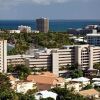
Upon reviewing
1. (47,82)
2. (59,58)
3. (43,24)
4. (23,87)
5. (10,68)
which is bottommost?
(23,87)

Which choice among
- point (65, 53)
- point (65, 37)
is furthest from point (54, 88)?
point (65, 37)

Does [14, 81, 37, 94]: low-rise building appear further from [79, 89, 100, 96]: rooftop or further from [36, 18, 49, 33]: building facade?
[36, 18, 49, 33]: building facade

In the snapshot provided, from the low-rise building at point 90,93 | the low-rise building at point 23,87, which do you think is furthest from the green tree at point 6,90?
the low-rise building at point 90,93

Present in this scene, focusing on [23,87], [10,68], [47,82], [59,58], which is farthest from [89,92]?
[59,58]

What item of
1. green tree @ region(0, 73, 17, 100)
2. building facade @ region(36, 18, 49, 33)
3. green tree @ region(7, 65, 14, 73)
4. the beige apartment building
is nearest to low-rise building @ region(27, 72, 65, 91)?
green tree @ region(0, 73, 17, 100)

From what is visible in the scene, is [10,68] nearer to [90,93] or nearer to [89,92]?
[89,92]

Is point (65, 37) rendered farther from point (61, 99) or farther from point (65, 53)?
point (61, 99)

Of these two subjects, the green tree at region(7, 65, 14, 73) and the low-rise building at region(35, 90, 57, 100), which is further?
the green tree at region(7, 65, 14, 73)

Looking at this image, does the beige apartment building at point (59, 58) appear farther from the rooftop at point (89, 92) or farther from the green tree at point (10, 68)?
the rooftop at point (89, 92)

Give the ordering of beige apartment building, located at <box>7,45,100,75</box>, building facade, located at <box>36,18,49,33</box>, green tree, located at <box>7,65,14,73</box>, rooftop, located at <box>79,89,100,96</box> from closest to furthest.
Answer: rooftop, located at <box>79,89,100,96</box> → green tree, located at <box>7,65,14,73</box> → beige apartment building, located at <box>7,45,100,75</box> → building facade, located at <box>36,18,49,33</box>

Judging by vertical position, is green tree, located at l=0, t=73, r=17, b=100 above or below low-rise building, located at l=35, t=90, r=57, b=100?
above
